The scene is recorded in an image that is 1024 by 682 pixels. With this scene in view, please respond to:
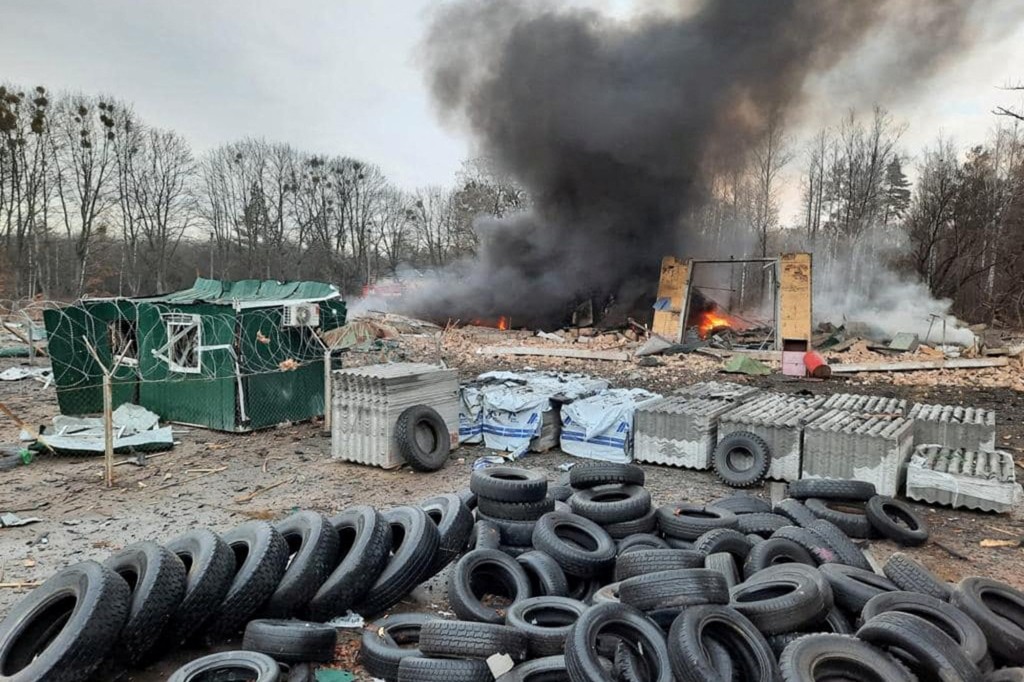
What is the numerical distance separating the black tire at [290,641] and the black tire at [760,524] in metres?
3.27

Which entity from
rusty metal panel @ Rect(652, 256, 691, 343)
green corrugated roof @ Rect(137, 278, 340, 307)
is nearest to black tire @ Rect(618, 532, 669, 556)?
green corrugated roof @ Rect(137, 278, 340, 307)

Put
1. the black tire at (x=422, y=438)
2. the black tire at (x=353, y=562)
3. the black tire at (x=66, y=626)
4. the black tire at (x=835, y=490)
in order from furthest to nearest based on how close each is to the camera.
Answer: the black tire at (x=422, y=438) → the black tire at (x=835, y=490) → the black tire at (x=353, y=562) → the black tire at (x=66, y=626)

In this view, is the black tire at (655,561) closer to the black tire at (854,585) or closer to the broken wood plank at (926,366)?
the black tire at (854,585)

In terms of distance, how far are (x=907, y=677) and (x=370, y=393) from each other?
6.29 m

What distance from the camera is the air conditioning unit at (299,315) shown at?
9969 mm

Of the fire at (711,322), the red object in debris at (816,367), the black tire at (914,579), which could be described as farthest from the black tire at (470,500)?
the fire at (711,322)

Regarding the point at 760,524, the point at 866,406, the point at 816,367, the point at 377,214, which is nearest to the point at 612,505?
the point at 760,524

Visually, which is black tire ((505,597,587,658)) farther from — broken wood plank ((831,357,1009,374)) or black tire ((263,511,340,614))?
broken wood plank ((831,357,1009,374))

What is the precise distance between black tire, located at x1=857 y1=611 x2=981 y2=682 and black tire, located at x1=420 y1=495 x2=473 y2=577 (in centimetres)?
273

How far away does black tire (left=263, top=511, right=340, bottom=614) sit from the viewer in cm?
385

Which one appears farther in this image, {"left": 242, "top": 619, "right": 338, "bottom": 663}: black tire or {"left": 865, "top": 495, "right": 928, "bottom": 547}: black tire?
{"left": 865, "top": 495, "right": 928, "bottom": 547}: black tire

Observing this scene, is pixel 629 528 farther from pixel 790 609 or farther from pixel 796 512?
pixel 790 609

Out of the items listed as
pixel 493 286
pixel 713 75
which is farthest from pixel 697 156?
pixel 493 286

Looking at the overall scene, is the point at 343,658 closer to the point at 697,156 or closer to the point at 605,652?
the point at 605,652
